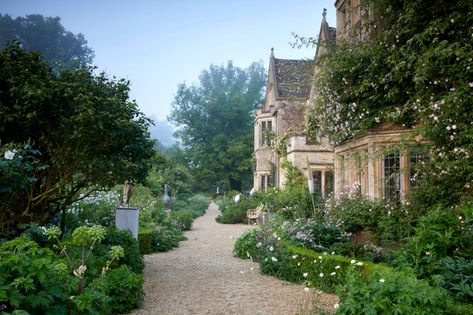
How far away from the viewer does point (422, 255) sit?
21.1 ft

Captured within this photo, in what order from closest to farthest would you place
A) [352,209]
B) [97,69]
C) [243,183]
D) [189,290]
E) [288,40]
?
[189,290]
[97,69]
[352,209]
[288,40]
[243,183]

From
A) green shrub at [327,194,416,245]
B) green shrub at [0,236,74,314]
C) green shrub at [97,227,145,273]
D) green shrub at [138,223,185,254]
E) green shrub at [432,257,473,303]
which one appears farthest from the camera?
green shrub at [138,223,185,254]

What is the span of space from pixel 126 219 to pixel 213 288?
10.8 ft

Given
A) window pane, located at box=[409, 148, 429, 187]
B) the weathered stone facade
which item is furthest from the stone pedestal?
the weathered stone facade

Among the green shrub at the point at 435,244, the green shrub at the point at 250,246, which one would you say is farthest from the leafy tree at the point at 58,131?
the green shrub at the point at 435,244

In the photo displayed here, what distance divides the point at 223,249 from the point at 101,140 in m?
6.68

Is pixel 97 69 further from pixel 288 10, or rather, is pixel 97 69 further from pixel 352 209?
pixel 288 10

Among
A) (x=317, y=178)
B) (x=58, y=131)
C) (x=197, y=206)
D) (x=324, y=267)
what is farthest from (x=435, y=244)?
(x=197, y=206)

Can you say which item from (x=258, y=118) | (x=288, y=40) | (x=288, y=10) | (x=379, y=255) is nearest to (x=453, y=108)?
(x=379, y=255)

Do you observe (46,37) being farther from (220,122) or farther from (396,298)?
(396,298)

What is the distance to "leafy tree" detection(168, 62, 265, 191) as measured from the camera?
4484 centimetres

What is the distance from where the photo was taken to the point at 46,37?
2453 inches

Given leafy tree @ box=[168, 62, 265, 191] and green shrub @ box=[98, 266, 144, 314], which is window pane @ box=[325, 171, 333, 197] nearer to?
green shrub @ box=[98, 266, 144, 314]

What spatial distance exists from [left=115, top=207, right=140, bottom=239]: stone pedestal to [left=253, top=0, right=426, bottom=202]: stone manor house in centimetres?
550
